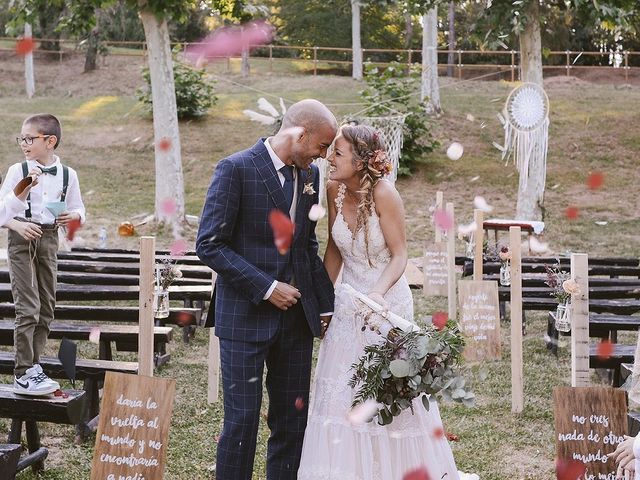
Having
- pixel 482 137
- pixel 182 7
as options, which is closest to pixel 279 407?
pixel 182 7

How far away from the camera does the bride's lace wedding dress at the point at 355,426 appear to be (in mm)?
4262

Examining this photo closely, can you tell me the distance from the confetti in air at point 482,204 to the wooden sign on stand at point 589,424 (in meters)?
12.1

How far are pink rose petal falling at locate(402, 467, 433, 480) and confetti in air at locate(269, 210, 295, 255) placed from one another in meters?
1.29

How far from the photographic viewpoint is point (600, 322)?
251 inches

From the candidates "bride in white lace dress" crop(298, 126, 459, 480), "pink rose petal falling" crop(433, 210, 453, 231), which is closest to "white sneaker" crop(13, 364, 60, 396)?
"bride in white lace dress" crop(298, 126, 459, 480)

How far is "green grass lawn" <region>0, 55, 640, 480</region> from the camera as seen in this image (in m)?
5.41

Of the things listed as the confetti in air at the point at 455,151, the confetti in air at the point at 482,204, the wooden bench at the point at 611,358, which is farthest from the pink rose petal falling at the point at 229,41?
the wooden bench at the point at 611,358

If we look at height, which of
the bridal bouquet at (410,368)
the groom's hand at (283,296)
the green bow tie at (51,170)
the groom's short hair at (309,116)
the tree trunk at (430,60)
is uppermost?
the tree trunk at (430,60)

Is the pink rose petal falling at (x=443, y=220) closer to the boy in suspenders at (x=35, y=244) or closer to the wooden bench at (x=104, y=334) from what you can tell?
the wooden bench at (x=104, y=334)

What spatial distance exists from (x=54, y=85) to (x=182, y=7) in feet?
62.2

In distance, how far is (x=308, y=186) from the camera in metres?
3.93

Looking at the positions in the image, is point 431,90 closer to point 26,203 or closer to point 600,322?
point 600,322

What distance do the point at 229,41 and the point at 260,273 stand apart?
35.3 m

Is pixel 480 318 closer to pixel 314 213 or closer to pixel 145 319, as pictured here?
pixel 145 319
